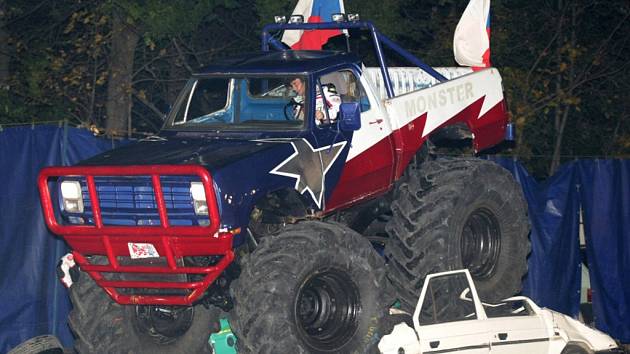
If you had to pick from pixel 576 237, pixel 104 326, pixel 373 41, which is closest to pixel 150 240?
pixel 104 326

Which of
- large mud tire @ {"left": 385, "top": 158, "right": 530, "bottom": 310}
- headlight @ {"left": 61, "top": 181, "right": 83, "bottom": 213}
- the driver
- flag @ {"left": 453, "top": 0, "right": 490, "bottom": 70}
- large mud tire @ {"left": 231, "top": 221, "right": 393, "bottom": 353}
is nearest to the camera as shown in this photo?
large mud tire @ {"left": 231, "top": 221, "right": 393, "bottom": 353}

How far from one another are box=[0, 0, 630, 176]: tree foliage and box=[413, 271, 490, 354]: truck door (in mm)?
6589

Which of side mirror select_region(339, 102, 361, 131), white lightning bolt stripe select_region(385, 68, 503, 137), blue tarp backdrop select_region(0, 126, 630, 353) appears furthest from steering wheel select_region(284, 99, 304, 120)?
blue tarp backdrop select_region(0, 126, 630, 353)

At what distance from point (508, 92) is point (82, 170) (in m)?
10.1

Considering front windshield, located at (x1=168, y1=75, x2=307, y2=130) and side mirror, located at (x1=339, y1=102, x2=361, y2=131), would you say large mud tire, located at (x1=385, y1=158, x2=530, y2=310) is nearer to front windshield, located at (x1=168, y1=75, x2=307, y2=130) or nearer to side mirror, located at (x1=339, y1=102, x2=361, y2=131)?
side mirror, located at (x1=339, y1=102, x2=361, y2=131)

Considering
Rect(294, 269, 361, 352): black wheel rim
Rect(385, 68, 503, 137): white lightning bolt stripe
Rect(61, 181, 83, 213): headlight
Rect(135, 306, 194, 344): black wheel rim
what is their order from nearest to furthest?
1. Rect(61, 181, 83, 213): headlight
2. Rect(294, 269, 361, 352): black wheel rim
3. Rect(135, 306, 194, 344): black wheel rim
4. Rect(385, 68, 503, 137): white lightning bolt stripe

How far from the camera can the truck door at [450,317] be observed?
10344 mm

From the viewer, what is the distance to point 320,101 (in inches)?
418

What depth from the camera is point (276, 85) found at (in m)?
11.3

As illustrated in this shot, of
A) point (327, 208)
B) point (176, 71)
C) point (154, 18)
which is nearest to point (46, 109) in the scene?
point (154, 18)

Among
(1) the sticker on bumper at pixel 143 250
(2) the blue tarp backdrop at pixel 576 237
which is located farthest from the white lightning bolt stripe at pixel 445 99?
(1) the sticker on bumper at pixel 143 250

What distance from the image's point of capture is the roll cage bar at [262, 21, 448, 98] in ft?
37.1

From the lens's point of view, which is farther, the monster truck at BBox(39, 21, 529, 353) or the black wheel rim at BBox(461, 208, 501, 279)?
the black wheel rim at BBox(461, 208, 501, 279)

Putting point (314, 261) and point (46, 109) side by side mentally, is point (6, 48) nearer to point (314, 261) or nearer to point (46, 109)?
point (46, 109)
